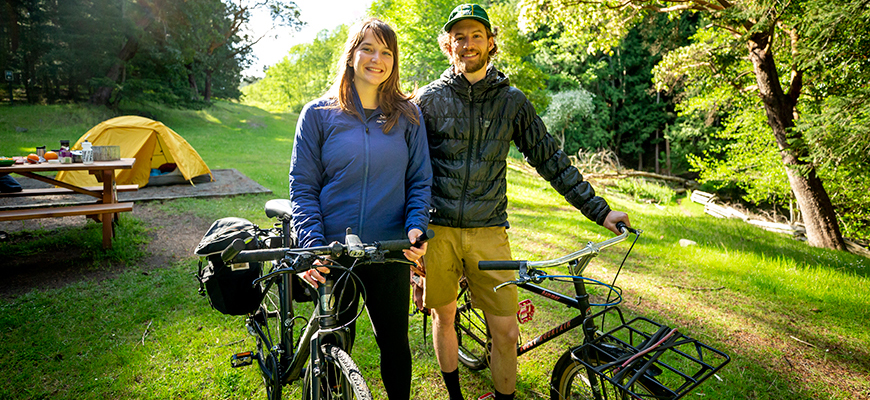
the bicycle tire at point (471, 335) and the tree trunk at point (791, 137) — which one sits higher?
the tree trunk at point (791, 137)

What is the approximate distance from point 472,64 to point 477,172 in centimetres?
56

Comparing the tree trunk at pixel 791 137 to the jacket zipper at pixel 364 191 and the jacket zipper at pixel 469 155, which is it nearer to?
the jacket zipper at pixel 469 155

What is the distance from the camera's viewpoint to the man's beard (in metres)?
A: 2.30

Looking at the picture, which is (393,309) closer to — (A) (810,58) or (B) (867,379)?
(B) (867,379)

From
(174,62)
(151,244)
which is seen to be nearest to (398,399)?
(151,244)

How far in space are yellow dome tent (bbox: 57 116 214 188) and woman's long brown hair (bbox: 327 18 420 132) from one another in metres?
9.09

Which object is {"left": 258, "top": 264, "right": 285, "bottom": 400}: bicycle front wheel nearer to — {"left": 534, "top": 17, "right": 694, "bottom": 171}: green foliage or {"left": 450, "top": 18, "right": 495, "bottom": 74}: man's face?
{"left": 450, "top": 18, "right": 495, "bottom": 74}: man's face

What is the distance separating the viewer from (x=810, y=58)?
5961 mm

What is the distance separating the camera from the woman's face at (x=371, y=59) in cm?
199

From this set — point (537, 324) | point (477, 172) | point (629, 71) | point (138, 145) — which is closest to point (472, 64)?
point (477, 172)

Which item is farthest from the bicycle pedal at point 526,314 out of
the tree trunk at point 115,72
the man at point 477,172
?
the tree trunk at point 115,72

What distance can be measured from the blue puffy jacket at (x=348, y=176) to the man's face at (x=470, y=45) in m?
0.61

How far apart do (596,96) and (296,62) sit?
29047 millimetres

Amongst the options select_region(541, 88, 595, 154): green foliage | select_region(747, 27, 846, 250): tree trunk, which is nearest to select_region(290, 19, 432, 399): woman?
select_region(747, 27, 846, 250): tree trunk
